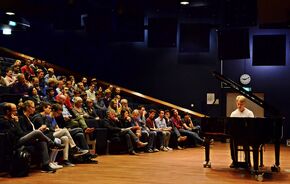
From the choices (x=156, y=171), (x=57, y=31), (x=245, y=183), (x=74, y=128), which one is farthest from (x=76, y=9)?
(x=245, y=183)

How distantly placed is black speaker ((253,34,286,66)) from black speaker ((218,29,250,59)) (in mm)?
519

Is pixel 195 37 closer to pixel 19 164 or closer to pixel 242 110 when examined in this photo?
pixel 242 110

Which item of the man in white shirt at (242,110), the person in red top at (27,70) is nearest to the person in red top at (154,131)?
the person in red top at (27,70)

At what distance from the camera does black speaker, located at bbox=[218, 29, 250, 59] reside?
13.1 meters

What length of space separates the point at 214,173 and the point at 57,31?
33.0 feet

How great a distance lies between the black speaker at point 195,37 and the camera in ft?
44.5

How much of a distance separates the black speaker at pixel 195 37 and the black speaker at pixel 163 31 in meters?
0.40

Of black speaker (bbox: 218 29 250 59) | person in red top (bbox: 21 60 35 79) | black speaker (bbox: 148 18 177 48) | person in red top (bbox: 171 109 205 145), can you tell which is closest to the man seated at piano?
person in red top (bbox: 171 109 205 145)

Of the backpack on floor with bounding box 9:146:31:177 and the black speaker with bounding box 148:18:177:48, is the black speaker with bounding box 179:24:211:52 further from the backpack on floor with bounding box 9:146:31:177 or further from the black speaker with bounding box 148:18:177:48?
the backpack on floor with bounding box 9:146:31:177

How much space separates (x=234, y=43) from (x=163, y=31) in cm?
231

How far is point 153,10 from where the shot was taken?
13906 millimetres

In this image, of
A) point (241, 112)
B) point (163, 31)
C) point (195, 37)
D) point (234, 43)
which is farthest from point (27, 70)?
point (234, 43)

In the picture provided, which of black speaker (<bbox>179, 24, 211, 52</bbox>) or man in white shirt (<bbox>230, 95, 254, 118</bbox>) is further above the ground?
black speaker (<bbox>179, 24, 211, 52</bbox>)

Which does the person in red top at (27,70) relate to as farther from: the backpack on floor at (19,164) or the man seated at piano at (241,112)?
the man seated at piano at (241,112)
